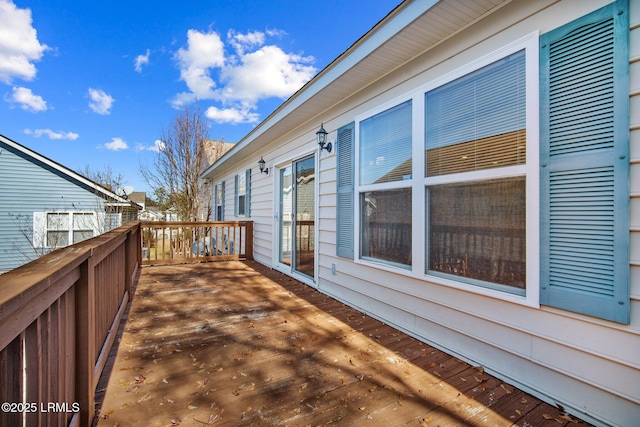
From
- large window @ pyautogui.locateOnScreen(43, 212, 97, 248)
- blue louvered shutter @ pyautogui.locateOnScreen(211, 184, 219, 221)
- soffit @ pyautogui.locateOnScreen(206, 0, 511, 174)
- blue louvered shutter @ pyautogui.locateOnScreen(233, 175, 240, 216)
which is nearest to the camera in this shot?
soffit @ pyautogui.locateOnScreen(206, 0, 511, 174)

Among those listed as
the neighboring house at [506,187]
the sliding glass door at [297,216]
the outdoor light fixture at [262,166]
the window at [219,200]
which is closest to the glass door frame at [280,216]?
the sliding glass door at [297,216]

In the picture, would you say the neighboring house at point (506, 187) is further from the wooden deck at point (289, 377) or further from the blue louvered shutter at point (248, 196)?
the blue louvered shutter at point (248, 196)

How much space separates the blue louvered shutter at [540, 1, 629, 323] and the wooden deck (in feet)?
2.57

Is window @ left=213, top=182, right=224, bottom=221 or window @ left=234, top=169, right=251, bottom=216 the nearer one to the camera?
window @ left=234, top=169, right=251, bottom=216

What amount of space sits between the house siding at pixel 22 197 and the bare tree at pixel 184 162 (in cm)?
318

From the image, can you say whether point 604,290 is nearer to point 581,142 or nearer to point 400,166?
point 581,142

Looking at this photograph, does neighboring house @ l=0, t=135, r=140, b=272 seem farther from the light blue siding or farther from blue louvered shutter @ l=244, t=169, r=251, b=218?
blue louvered shutter @ l=244, t=169, r=251, b=218

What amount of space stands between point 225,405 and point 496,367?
1846 mm

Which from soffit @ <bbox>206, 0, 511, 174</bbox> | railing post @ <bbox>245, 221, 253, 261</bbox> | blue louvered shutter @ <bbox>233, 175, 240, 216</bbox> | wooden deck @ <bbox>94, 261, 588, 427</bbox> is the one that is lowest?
wooden deck @ <bbox>94, 261, 588, 427</bbox>

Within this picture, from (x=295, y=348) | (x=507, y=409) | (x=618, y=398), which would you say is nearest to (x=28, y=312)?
(x=295, y=348)

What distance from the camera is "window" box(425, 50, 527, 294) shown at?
1953 millimetres

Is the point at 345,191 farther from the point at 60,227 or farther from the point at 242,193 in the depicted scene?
the point at 60,227

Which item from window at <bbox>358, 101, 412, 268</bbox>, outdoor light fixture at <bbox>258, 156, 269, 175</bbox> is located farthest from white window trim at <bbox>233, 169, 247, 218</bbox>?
window at <bbox>358, 101, 412, 268</bbox>

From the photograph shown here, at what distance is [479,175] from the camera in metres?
2.16
